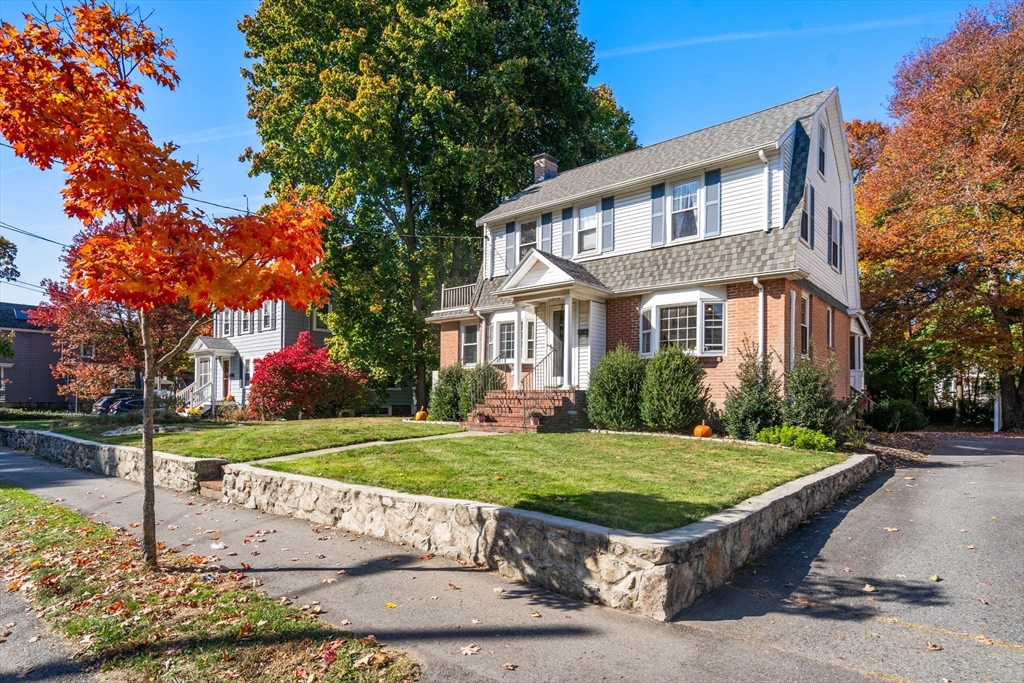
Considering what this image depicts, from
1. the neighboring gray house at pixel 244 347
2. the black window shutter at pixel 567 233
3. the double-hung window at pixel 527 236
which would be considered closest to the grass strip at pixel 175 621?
the black window shutter at pixel 567 233

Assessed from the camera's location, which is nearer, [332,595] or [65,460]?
[332,595]

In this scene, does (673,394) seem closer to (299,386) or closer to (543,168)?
(543,168)

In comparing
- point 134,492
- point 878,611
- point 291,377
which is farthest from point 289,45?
point 878,611

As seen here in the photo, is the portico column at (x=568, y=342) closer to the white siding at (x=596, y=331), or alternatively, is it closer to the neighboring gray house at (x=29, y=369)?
the white siding at (x=596, y=331)

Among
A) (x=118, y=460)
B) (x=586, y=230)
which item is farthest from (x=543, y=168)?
(x=118, y=460)

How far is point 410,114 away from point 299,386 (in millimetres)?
11190

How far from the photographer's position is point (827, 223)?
54.4 feet

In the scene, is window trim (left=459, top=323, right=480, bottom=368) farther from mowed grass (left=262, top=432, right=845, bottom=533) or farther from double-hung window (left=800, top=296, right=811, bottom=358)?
double-hung window (left=800, top=296, right=811, bottom=358)

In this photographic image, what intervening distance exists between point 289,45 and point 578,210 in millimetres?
14346

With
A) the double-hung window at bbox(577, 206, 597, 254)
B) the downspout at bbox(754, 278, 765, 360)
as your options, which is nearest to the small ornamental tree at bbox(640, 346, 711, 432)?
the downspout at bbox(754, 278, 765, 360)

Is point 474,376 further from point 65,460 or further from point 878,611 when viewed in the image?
point 878,611

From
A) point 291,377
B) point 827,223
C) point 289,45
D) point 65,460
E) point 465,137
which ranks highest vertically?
point 289,45

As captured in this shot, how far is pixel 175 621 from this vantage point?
15.3 ft

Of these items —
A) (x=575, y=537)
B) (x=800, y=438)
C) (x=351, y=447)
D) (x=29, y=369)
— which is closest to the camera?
(x=575, y=537)
